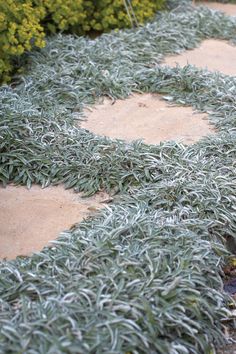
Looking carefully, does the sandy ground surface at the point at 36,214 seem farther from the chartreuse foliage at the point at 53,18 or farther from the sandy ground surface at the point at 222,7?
the sandy ground surface at the point at 222,7

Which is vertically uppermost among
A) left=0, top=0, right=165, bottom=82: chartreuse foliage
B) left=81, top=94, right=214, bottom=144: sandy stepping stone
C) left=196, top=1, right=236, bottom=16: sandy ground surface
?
left=0, top=0, right=165, bottom=82: chartreuse foliage

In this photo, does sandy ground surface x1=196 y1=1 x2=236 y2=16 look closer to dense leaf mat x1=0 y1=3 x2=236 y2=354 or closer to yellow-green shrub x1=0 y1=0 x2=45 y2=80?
dense leaf mat x1=0 y1=3 x2=236 y2=354

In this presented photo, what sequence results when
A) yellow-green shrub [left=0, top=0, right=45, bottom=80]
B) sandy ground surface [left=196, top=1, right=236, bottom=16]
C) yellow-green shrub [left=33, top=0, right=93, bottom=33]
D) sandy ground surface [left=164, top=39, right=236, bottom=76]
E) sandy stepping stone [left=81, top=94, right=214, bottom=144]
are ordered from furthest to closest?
sandy ground surface [left=196, top=1, right=236, bottom=16] < yellow-green shrub [left=33, top=0, right=93, bottom=33] < sandy ground surface [left=164, top=39, right=236, bottom=76] < yellow-green shrub [left=0, top=0, right=45, bottom=80] < sandy stepping stone [left=81, top=94, right=214, bottom=144]

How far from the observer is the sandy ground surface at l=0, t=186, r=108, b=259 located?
150 inches

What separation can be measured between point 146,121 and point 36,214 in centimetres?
145

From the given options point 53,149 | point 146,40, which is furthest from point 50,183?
point 146,40

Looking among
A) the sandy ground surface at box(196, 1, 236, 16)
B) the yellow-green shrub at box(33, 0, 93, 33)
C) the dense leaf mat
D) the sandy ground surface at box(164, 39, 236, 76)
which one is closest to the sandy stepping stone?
the dense leaf mat

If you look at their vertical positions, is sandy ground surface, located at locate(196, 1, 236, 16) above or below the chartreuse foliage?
below

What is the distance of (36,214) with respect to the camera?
13.5 feet

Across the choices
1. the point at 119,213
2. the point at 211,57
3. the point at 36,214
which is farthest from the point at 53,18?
the point at 119,213

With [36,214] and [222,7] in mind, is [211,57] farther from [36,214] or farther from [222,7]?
[36,214]

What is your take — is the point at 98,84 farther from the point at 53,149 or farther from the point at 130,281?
the point at 130,281

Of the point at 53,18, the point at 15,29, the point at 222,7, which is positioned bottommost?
the point at 222,7

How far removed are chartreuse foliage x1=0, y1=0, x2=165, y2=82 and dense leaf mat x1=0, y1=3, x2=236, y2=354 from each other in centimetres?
20
